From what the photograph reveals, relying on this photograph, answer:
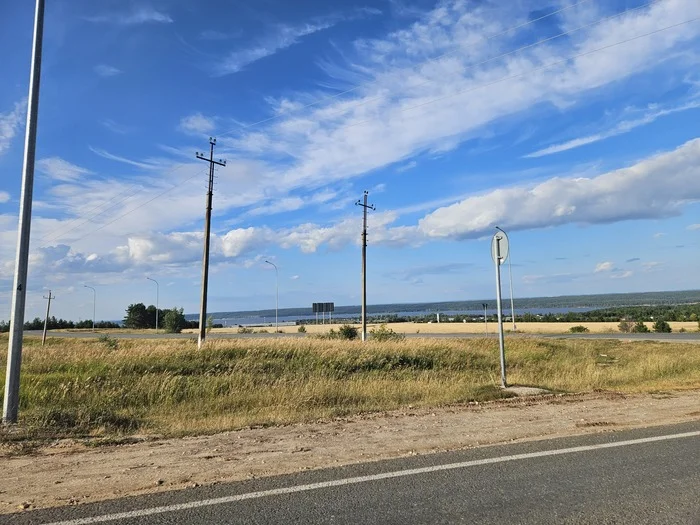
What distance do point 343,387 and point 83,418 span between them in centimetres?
565

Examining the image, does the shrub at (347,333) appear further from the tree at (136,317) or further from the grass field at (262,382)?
the tree at (136,317)

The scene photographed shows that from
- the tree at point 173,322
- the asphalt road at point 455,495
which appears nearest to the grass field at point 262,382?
the asphalt road at point 455,495

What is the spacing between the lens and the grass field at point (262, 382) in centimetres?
959

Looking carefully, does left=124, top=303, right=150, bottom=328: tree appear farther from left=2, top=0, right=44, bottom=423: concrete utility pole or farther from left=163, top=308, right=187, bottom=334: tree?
left=2, top=0, right=44, bottom=423: concrete utility pole

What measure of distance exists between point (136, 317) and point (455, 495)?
101945mm

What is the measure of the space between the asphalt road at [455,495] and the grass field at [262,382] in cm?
352

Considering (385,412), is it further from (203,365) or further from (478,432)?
(203,365)

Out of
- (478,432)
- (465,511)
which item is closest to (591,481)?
(465,511)

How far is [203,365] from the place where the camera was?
17.6 meters

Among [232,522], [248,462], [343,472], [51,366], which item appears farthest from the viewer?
[51,366]

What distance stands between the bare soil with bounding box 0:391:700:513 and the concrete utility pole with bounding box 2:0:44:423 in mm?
1948

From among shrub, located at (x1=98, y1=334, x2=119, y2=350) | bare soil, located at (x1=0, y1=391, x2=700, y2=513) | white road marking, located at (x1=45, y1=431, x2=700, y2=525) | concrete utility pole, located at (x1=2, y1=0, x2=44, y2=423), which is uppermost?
concrete utility pole, located at (x1=2, y1=0, x2=44, y2=423)

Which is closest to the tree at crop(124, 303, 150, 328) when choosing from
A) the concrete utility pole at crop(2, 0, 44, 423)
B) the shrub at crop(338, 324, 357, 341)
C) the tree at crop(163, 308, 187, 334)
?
the tree at crop(163, 308, 187, 334)

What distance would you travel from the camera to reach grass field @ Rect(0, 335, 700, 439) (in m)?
9.59
